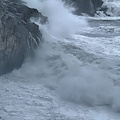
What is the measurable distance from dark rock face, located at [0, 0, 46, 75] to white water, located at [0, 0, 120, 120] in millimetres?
279

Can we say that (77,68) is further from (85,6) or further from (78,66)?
(85,6)

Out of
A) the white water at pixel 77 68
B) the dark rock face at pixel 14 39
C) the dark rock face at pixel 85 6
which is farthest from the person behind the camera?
the dark rock face at pixel 85 6

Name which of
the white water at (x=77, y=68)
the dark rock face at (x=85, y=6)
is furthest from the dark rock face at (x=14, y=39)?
the dark rock face at (x=85, y=6)

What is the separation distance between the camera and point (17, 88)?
374 inches

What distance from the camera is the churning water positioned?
895cm

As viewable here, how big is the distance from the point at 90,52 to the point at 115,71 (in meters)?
2.11

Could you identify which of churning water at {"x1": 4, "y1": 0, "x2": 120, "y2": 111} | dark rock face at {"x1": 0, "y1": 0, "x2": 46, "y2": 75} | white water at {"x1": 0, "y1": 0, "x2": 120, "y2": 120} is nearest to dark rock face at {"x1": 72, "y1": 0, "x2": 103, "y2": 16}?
churning water at {"x1": 4, "y1": 0, "x2": 120, "y2": 111}

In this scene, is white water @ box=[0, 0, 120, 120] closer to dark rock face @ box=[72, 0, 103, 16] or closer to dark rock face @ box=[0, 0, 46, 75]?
dark rock face @ box=[0, 0, 46, 75]

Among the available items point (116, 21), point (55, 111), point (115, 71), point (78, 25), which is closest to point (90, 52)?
point (115, 71)

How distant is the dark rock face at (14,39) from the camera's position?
10.7 meters

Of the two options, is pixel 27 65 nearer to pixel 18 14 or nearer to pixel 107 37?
pixel 18 14

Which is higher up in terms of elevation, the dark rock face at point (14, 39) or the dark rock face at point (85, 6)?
the dark rock face at point (85, 6)

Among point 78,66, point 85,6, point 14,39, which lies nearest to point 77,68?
point 78,66

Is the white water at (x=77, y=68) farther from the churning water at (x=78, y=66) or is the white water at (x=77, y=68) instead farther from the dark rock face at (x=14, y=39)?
the dark rock face at (x=14, y=39)
